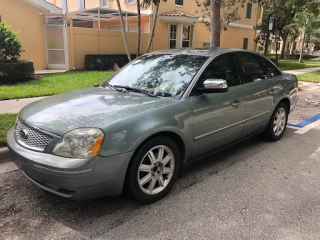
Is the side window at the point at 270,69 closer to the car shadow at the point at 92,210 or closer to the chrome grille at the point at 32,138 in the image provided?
the car shadow at the point at 92,210

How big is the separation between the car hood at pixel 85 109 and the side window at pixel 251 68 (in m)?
1.62

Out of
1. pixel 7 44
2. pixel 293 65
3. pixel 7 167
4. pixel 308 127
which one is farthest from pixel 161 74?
pixel 293 65

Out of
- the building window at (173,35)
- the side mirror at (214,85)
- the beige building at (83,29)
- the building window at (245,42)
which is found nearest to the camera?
the side mirror at (214,85)

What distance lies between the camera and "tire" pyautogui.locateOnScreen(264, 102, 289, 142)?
16.5ft

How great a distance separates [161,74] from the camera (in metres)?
3.82

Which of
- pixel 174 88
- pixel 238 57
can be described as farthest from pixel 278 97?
pixel 174 88

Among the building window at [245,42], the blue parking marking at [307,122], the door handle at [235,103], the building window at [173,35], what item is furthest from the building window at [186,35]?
the door handle at [235,103]

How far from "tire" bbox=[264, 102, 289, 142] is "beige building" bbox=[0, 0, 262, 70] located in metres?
12.2

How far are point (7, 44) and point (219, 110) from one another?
922 cm

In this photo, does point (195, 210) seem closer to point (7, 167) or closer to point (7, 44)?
point (7, 167)

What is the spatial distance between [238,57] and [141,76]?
1.52 meters

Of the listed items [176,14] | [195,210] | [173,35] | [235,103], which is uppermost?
[176,14]

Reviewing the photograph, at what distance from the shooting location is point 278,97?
16.2 feet

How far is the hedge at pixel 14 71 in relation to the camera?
973 cm
